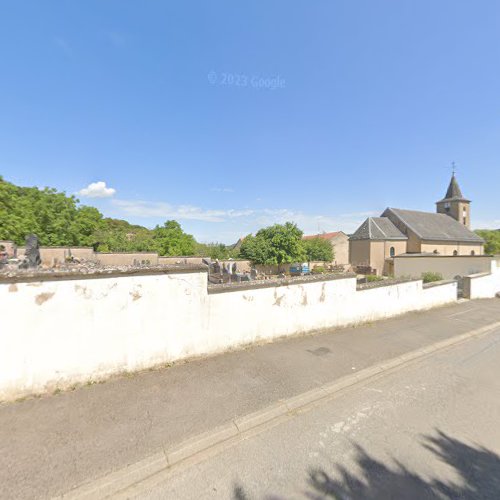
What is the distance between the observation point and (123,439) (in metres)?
2.69

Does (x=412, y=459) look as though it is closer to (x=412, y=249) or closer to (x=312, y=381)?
(x=312, y=381)

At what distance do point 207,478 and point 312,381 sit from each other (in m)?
2.22

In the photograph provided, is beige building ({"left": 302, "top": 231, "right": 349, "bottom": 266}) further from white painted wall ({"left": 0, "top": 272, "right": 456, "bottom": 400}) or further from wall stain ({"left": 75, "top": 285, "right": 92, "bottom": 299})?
wall stain ({"left": 75, "top": 285, "right": 92, "bottom": 299})

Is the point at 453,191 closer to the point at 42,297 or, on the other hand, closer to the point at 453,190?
the point at 453,190

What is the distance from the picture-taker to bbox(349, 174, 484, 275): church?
3431 cm

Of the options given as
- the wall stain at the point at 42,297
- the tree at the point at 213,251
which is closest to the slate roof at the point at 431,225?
the tree at the point at 213,251

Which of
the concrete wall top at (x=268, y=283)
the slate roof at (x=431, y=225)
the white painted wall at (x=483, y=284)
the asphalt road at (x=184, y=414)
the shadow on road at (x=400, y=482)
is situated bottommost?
the shadow on road at (x=400, y=482)

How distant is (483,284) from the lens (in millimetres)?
13047

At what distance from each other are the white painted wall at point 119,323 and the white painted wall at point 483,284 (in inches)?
445

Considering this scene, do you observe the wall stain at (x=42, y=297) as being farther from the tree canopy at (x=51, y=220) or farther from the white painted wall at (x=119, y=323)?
the tree canopy at (x=51, y=220)

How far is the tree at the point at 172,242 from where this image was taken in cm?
3353

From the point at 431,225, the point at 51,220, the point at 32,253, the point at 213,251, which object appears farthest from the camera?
the point at 431,225

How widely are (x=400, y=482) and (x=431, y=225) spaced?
148 ft

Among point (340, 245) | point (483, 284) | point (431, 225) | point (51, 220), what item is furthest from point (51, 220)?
point (431, 225)
